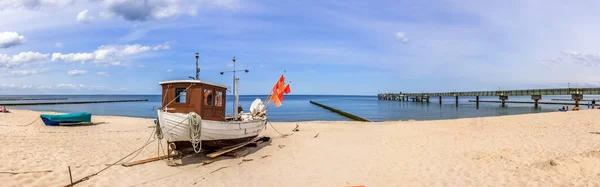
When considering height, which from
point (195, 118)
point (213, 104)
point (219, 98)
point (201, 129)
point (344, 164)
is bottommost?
point (344, 164)

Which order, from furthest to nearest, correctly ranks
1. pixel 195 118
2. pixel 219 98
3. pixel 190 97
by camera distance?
1. pixel 219 98
2. pixel 190 97
3. pixel 195 118

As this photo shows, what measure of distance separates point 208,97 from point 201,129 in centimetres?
153

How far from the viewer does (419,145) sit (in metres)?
12.7

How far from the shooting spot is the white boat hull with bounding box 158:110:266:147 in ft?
31.1

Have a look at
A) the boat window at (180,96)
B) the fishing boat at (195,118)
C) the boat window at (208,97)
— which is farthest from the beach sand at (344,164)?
the boat window at (180,96)

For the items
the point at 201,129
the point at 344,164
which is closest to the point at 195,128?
the point at 201,129

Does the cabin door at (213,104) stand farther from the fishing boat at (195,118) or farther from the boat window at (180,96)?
the boat window at (180,96)

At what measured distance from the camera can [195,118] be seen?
378 inches

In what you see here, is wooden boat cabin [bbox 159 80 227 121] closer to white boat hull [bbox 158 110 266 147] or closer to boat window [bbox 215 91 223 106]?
boat window [bbox 215 91 223 106]

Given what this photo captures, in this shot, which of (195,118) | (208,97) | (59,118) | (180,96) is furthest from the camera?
A: (59,118)

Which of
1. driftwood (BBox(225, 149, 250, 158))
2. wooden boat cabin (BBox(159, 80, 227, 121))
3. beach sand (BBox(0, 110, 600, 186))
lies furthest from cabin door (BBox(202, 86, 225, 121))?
beach sand (BBox(0, 110, 600, 186))

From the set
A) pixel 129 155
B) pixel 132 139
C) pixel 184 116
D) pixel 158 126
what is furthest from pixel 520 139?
pixel 132 139

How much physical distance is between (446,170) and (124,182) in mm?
8536

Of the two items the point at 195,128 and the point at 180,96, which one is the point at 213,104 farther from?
the point at 195,128
